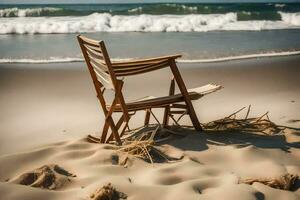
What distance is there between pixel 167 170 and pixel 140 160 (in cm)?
36

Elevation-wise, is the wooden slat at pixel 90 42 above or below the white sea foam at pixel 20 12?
above

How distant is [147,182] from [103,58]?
134 centimetres

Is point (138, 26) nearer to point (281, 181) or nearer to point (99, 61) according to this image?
point (99, 61)

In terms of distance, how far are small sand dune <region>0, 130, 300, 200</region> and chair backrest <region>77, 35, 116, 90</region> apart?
656mm

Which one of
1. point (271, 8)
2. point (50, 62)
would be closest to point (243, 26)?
point (271, 8)

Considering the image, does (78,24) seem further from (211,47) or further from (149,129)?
(149,129)

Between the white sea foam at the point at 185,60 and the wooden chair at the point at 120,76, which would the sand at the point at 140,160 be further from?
the white sea foam at the point at 185,60

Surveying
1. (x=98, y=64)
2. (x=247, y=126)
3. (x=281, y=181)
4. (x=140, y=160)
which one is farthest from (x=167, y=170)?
(x=247, y=126)

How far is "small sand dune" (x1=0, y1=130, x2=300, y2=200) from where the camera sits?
11.1ft

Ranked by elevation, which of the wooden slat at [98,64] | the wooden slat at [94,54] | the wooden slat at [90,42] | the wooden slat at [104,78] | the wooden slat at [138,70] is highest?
the wooden slat at [90,42]

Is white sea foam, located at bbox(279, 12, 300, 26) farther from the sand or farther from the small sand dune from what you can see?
the small sand dune

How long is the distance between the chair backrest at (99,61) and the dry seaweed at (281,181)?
1570 mm

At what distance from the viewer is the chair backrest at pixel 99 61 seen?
438 centimetres

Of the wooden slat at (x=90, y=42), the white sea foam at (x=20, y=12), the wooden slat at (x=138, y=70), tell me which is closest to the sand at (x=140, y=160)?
the wooden slat at (x=138, y=70)
